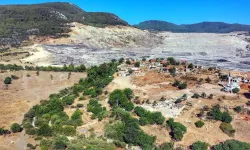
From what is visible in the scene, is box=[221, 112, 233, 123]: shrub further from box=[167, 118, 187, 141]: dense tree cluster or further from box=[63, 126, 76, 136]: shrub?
box=[63, 126, 76, 136]: shrub

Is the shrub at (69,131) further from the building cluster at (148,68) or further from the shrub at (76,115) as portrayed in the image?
the building cluster at (148,68)

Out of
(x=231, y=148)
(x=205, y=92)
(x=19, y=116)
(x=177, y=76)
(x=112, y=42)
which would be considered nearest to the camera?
(x=231, y=148)

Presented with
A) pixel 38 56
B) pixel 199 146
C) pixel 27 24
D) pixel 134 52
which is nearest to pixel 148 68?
pixel 199 146

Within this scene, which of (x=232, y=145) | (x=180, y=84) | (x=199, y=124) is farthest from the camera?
(x=180, y=84)

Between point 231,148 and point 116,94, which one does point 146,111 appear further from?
point 231,148

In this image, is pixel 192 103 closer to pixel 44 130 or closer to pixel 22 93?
pixel 44 130

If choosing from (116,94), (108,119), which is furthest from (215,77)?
(108,119)
